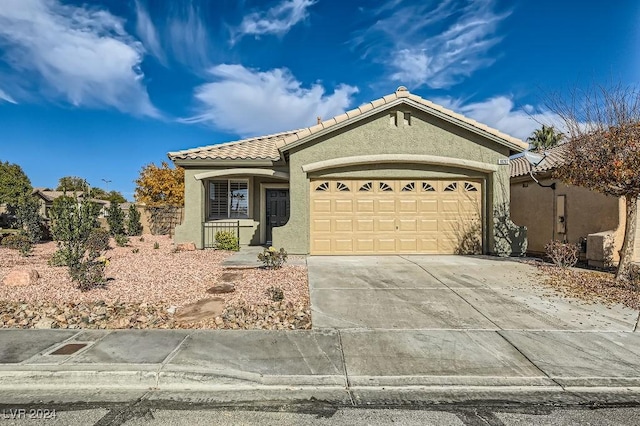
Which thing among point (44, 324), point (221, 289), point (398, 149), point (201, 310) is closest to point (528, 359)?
point (201, 310)

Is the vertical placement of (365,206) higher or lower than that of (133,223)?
higher

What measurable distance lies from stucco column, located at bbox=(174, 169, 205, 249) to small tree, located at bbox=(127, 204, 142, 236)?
271 inches

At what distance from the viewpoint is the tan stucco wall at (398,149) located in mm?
11531

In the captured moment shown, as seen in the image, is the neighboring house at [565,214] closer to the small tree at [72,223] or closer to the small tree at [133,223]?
the small tree at [72,223]

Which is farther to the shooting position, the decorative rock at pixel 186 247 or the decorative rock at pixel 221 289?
the decorative rock at pixel 186 247

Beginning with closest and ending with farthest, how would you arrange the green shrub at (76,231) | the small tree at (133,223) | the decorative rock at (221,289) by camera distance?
the decorative rock at (221,289) → the green shrub at (76,231) → the small tree at (133,223)

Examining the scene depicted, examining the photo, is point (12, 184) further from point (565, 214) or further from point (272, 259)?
point (565, 214)

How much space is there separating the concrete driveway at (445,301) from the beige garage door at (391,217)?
6.72 ft

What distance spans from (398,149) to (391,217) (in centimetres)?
224

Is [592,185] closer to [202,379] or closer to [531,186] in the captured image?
[531,186]

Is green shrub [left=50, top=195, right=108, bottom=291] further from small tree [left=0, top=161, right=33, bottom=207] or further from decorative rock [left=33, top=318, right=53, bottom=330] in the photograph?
small tree [left=0, top=161, right=33, bottom=207]

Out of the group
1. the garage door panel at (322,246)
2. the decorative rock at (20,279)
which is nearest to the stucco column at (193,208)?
the garage door panel at (322,246)

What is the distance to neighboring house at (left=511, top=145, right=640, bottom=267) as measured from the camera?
9945 mm

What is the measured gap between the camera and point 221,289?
7.09 metres
